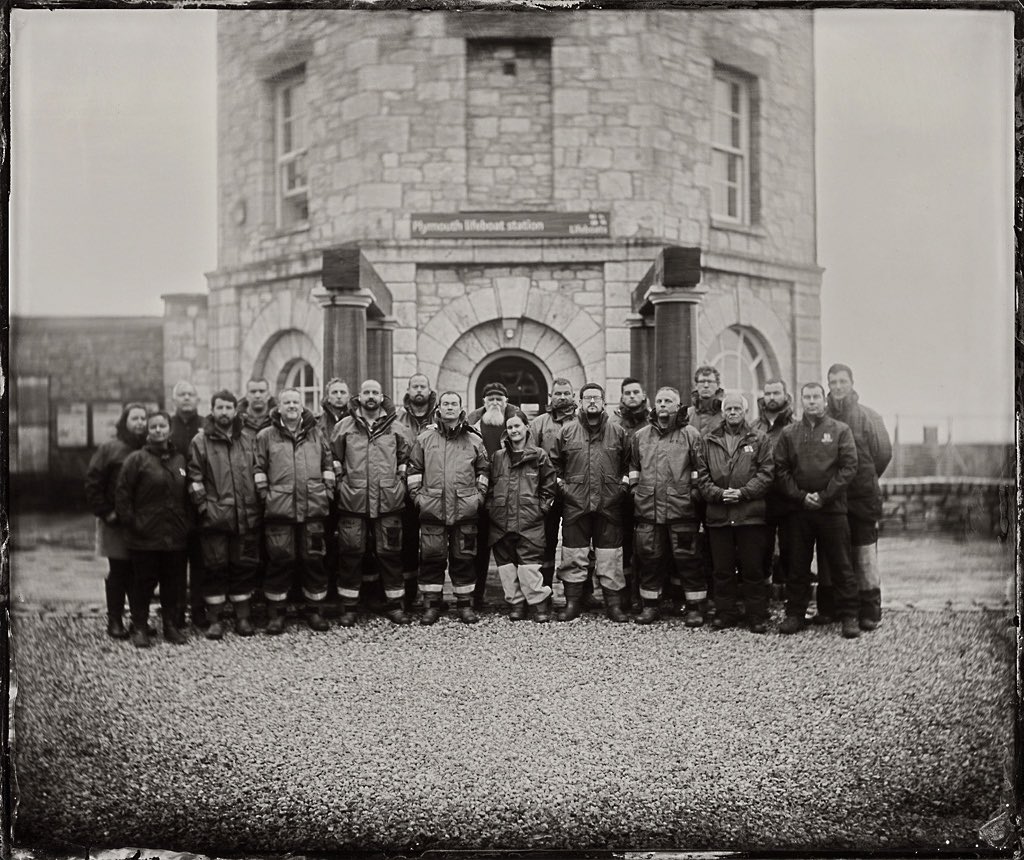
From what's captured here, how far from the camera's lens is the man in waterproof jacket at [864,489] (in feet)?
9.79

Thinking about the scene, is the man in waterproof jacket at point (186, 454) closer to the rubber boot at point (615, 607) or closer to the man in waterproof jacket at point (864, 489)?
the rubber boot at point (615, 607)

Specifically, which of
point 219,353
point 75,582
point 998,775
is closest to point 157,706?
point 75,582

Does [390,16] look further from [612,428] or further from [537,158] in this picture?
[612,428]

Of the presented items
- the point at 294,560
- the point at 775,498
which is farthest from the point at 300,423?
the point at 775,498

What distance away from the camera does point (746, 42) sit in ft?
9.77

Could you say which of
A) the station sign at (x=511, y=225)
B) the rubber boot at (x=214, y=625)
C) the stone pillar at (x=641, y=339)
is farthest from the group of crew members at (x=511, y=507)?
the station sign at (x=511, y=225)

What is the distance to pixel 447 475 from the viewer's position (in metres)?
3.22

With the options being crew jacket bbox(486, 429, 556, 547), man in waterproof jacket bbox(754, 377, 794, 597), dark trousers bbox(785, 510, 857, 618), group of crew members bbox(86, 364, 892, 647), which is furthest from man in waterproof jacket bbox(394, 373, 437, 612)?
dark trousers bbox(785, 510, 857, 618)

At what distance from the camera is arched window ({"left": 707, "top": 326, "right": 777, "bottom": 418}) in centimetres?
318

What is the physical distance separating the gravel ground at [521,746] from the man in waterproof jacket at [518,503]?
0.40 m

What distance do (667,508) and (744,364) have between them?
26.5 inches

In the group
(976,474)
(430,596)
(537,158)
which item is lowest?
(430,596)

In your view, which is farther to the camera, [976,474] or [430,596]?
[430,596]

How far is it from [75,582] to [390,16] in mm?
2371
